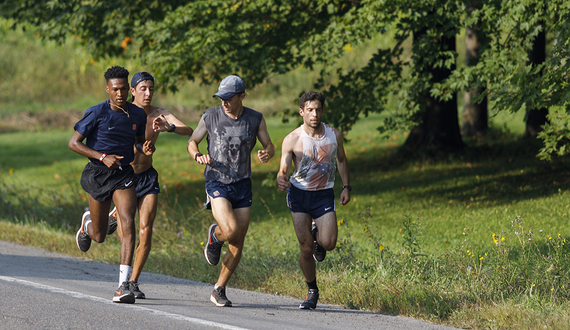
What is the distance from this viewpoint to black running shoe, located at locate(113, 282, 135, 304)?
20.0 ft

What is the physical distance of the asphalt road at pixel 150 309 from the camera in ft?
18.0

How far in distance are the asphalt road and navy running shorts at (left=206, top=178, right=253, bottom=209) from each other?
0.99m

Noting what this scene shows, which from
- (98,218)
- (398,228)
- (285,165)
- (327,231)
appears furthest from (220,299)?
(398,228)

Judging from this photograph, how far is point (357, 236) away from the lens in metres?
11.4

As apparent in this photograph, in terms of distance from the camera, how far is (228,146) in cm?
623

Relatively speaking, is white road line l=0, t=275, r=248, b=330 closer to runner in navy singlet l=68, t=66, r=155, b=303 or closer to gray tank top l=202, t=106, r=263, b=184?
runner in navy singlet l=68, t=66, r=155, b=303

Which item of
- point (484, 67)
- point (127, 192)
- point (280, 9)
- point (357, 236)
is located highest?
point (280, 9)

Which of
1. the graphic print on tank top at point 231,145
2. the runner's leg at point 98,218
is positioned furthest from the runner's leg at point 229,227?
the runner's leg at point 98,218

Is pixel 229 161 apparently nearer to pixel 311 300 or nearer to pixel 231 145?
pixel 231 145

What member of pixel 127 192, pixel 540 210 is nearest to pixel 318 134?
pixel 127 192

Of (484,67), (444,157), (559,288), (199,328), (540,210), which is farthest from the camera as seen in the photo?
(444,157)

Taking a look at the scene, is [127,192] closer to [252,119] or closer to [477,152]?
[252,119]

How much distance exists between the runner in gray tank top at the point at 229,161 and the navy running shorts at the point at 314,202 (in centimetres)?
47

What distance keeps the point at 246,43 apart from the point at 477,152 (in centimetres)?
764
